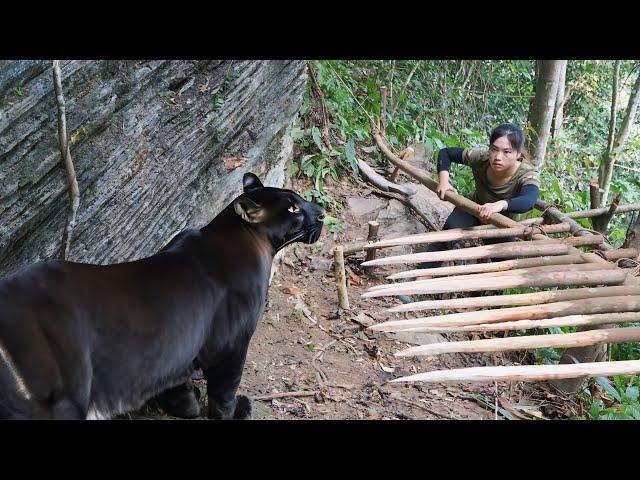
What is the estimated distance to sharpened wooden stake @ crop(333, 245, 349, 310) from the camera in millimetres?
5133

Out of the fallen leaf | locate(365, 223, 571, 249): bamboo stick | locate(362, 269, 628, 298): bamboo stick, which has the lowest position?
the fallen leaf

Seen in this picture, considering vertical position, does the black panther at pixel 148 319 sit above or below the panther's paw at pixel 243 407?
above

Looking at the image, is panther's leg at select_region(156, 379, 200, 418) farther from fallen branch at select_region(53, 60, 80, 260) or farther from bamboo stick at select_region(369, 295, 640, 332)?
bamboo stick at select_region(369, 295, 640, 332)

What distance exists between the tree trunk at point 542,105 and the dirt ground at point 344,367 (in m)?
3.90

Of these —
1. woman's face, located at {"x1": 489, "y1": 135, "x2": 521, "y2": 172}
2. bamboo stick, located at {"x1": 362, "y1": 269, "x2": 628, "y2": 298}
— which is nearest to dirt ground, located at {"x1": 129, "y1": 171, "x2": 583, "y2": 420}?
bamboo stick, located at {"x1": 362, "y1": 269, "x2": 628, "y2": 298}

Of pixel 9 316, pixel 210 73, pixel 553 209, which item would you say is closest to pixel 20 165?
pixel 9 316

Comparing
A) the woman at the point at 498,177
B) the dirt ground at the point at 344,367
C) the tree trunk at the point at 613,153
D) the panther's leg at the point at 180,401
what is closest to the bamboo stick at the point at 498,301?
the dirt ground at the point at 344,367

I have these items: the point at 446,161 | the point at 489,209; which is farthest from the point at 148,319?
the point at 446,161

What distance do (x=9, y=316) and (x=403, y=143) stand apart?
6654 millimetres

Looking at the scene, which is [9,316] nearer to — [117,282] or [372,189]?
[117,282]

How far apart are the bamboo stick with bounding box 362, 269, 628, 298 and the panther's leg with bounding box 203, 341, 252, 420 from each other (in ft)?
2.50

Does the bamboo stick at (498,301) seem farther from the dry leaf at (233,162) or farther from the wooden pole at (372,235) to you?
the wooden pole at (372,235)

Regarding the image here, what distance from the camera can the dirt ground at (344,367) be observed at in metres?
4.13

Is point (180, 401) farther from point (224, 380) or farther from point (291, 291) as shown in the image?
point (291, 291)
